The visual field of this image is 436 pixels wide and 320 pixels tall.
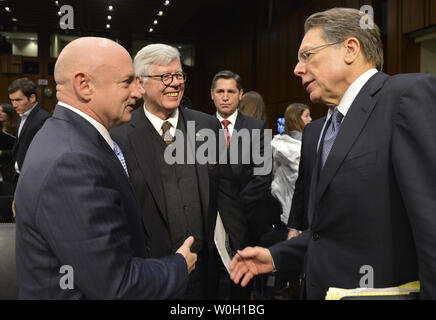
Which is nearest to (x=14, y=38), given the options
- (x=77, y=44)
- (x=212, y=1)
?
(x=212, y=1)

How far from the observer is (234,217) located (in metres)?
2.15

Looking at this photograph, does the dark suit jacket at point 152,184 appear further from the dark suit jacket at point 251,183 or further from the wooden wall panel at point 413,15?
the wooden wall panel at point 413,15

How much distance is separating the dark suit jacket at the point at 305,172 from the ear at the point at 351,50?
86 cm

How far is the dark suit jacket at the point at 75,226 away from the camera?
3.24 feet

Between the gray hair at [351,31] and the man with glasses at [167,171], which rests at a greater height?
the gray hair at [351,31]

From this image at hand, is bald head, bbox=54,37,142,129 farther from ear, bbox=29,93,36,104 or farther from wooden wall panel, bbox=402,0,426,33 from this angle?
wooden wall panel, bbox=402,0,426,33

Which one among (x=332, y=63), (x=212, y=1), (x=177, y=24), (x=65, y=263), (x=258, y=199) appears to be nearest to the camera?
(x=65, y=263)

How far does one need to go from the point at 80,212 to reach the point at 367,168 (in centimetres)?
82

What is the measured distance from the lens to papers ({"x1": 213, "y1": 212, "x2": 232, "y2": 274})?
207 cm

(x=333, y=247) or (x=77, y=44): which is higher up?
(x=77, y=44)

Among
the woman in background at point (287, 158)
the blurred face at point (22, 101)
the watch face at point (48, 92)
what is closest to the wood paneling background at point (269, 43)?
the watch face at point (48, 92)

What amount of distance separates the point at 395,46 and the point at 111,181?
19.6 ft

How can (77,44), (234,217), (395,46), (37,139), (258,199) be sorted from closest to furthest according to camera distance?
(37,139), (77,44), (234,217), (258,199), (395,46)
